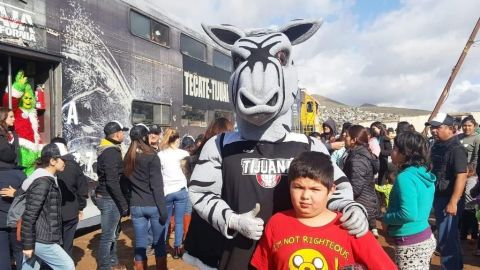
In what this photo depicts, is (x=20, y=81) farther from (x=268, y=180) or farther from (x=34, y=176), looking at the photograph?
(x=268, y=180)

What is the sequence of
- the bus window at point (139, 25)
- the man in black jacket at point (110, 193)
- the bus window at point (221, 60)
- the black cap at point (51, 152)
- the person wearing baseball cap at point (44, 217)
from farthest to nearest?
the bus window at point (221, 60), the bus window at point (139, 25), the man in black jacket at point (110, 193), the black cap at point (51, 152), the person wearing baseball cap at point (44, 217)

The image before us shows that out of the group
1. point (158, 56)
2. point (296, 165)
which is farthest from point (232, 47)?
point (158, 56)

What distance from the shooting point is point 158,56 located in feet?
25.2

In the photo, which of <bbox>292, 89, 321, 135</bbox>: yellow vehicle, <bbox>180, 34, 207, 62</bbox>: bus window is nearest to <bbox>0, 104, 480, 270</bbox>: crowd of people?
<bbox>180, 34, 207, 62</bbox>: bus window

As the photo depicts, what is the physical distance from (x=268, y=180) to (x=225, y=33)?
3.10ft

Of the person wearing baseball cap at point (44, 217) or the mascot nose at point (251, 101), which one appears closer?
the mascot nose at point (251, 101)

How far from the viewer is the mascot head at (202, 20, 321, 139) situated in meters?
2.02

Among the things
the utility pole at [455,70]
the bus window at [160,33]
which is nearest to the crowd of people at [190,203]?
the bus window at [160,33]

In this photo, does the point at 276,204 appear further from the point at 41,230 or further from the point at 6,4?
the point at 6,4

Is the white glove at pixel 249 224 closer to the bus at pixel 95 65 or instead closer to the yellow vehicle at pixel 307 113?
the bus at pixel 95 65

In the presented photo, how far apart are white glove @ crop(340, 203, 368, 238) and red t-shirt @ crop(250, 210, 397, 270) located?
0.11 ft

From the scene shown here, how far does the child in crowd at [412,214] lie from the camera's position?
3.09m

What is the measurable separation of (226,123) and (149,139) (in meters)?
1.73

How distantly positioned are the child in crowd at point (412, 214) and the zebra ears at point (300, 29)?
1.46m
